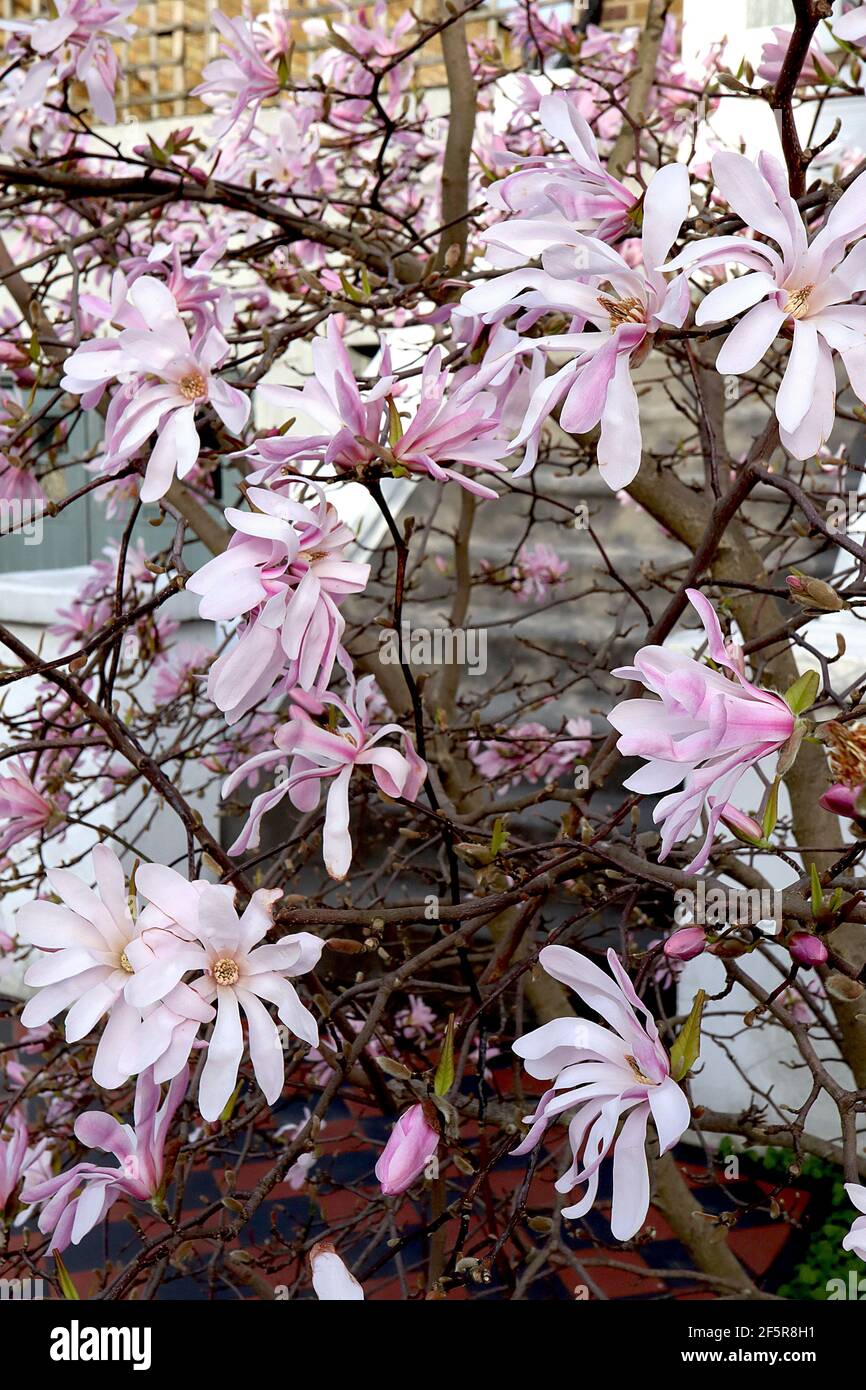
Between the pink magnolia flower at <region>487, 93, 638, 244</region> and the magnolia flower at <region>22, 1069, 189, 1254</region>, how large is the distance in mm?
513

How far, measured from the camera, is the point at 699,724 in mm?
587

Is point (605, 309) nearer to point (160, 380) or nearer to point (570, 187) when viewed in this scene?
point (570, 187)

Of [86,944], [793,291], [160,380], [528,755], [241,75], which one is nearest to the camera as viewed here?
[793,291]

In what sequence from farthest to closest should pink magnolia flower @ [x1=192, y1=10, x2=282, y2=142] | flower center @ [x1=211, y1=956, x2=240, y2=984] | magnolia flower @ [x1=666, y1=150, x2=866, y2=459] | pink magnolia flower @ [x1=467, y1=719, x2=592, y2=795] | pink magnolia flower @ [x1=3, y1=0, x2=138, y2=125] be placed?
pink magnolia flower @ [x1=467, y1=719, x2=592, y2=795], pink magnolia flower @ [x1=192, y1=10, x2=282, y2=142], pink magnolia flower @ [x1=3, y1=0, x2=138, y2=125], flower center @ [x1=211, y1=956, x2=240, y2=984], magnolia flower @ [x1=666, y1=150, x2=866, y2=459]

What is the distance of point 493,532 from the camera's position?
341cm

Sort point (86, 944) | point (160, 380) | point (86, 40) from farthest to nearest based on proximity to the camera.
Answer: point (86, 40), point (160, 380), point (86, 944)

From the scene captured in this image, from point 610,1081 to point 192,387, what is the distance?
49 cm

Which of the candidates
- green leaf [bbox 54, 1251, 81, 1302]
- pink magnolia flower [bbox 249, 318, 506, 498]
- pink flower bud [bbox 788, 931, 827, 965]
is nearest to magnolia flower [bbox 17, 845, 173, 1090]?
green leaf [bbox 54, 1251, 81, 1302]

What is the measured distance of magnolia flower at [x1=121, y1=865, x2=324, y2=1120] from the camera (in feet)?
2.05

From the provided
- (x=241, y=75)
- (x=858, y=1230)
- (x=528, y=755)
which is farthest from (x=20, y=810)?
(x=528, y=755)

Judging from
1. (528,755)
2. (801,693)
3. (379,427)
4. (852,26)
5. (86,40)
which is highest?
(86,40)

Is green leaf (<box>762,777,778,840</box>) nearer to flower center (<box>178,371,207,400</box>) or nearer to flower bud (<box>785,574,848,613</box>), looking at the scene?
flower bud (<box>785,574,848,613</box>)

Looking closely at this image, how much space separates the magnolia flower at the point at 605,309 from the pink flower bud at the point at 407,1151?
378 millimetres
